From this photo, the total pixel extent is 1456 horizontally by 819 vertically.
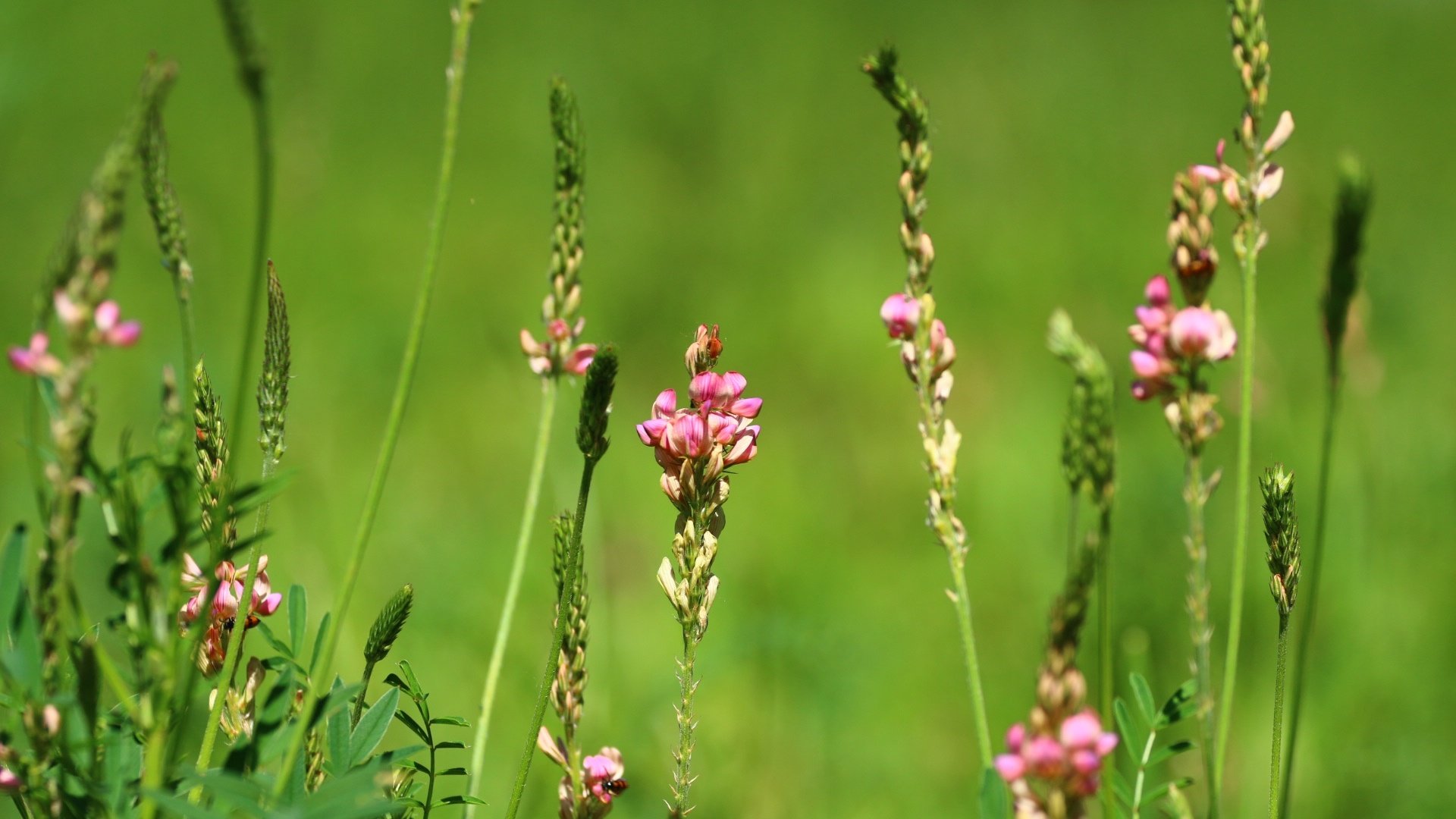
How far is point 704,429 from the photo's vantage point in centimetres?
130

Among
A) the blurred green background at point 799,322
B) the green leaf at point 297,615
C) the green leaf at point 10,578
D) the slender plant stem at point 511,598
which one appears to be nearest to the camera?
the green leaf at point 10,578

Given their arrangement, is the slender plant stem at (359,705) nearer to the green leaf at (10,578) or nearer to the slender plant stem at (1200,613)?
the green leaf at (10,578)

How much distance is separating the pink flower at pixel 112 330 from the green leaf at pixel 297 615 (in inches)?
19.8

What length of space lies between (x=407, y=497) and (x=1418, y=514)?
3160 mm

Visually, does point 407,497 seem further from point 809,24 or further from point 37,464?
point 809,24

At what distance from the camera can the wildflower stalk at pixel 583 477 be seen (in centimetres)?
118

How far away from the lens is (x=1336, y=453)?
409cm

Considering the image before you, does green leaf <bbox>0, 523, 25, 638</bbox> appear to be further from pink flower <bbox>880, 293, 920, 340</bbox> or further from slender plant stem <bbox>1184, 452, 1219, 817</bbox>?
slender plant stem <bbox>1184, 452, 1219, 817</bbox>

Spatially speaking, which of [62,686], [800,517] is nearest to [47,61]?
[800,517]

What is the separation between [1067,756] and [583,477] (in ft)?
1.68

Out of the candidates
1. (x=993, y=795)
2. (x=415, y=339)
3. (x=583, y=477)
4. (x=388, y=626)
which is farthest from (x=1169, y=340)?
(x=388, y=626)

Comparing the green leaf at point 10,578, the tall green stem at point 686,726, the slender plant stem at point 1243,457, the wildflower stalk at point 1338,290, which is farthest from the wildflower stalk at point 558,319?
the wildflower stalk at point 1338,290

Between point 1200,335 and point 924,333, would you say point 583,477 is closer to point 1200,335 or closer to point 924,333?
point 924,333

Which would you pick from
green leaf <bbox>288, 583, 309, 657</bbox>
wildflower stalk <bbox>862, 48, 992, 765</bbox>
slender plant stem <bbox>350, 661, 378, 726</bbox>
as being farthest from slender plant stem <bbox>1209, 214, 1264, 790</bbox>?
green leaf <bbox>288, 583, 309, 657</bbox>
